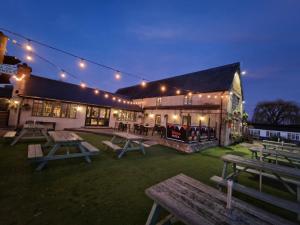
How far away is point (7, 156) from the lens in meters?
4.63

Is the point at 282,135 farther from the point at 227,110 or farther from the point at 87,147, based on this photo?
the point at 87,147

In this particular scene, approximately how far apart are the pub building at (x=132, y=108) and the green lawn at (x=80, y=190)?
4874 mm

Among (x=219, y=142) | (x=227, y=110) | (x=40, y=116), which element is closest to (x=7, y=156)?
(x=40, y=116)

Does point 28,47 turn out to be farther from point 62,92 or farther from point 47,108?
point 62,92

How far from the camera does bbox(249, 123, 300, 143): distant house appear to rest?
26.1 metres

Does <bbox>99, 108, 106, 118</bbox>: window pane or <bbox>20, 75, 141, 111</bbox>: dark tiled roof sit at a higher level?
<bbox>20, 75, 141, 111</bbox>: dark tiled roof

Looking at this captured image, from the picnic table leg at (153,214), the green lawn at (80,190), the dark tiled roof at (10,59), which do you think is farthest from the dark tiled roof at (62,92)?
the picnic table leg at (153,214)

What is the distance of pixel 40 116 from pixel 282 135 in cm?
4087

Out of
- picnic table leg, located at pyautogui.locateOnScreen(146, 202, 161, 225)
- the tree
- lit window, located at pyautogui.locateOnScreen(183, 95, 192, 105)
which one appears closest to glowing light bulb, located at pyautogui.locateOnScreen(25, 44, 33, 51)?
picnic table leg, located at pyautogui.locateOnScreen(146, 202, 161, 225)

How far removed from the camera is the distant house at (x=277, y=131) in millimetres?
26141

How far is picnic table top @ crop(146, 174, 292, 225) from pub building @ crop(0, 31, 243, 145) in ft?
22.5

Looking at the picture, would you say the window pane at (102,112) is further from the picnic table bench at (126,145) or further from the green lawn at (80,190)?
the green lawn at (80,190)

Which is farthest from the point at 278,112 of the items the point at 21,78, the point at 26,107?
the point at 21,78

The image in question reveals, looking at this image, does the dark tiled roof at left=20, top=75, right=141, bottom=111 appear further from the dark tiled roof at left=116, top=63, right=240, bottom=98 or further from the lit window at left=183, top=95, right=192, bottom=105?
the lit window at left=183, top=95, right=192, bottom=105
